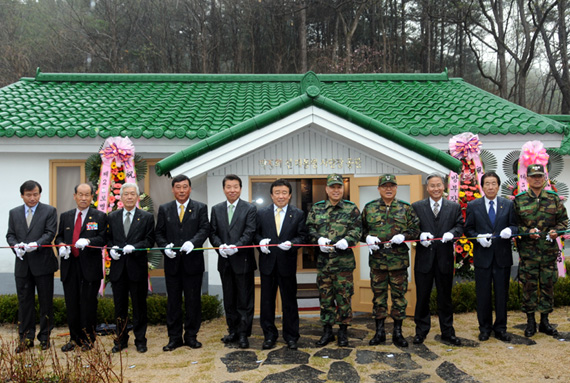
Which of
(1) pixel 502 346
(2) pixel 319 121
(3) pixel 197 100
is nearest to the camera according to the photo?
(1) pixel 502 346

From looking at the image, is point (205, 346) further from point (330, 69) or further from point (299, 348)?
point (330, 69)

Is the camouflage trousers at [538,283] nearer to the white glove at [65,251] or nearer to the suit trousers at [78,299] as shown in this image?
the suit trousers at [78,299]

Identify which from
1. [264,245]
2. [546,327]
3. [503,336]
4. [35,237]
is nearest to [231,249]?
[264,245]

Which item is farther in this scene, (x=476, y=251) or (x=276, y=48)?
(x=276, y=48)

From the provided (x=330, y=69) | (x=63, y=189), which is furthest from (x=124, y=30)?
(x=63, y=189)

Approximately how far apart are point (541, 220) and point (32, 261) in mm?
6263

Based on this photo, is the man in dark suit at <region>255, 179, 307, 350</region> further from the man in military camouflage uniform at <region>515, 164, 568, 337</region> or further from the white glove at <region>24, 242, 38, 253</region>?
the man in military camouflage uniform at <region>515, 164, 568, 337</region>

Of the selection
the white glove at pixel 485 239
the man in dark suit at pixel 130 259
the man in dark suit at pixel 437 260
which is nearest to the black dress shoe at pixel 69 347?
the man in dark suit at pixel 130 259

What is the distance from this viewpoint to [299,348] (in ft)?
18.0

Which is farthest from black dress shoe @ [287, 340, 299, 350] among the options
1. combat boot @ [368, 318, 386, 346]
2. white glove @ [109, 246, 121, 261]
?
white glove @ [109, 246, 121, 261]

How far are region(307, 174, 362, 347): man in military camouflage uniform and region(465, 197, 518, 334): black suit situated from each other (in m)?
1.56

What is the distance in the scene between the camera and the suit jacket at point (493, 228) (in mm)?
5621

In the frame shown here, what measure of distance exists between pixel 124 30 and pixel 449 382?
23.9m

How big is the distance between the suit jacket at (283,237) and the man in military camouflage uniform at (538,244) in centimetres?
278
